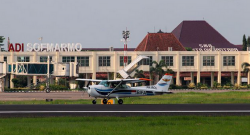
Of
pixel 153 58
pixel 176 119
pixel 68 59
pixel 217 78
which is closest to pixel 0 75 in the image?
pixel 68 59

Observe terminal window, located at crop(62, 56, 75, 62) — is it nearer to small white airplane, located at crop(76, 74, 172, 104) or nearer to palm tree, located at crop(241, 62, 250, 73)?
palm tree, located at crop(241, 62, 250, 73)

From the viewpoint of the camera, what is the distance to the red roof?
154125mm

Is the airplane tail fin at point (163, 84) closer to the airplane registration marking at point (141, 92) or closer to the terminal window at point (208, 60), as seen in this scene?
the airplane registration marking at point (141, 92)

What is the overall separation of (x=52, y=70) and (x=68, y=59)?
12207 mm

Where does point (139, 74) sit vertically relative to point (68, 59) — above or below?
below

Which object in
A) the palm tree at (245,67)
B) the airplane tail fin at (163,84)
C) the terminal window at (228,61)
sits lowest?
the airplane tail fin at (163,84)

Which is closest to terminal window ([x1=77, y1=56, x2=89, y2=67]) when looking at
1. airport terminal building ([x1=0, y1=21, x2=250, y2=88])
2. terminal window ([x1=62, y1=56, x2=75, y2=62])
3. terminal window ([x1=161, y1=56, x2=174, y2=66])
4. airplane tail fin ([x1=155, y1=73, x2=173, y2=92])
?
airport terminal building ([x1=0, y1=21, x2=250, y2=88])

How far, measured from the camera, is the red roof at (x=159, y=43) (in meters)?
154

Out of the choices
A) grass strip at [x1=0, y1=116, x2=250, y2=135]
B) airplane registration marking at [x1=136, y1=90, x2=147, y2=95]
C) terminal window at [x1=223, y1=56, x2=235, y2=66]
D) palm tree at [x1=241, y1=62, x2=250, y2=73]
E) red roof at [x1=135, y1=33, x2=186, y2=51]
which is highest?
red roof at [x1=135, y1=33, x2=186, y2=51]

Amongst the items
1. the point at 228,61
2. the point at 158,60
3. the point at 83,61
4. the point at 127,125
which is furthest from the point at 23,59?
the point at 127,125

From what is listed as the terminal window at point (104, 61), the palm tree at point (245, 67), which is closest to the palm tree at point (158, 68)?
the terminal window at point (104, 61)

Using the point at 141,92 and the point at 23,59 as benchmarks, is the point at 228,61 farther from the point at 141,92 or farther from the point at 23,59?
the point at 141,92

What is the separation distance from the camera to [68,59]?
137 m

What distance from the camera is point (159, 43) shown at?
157 m
